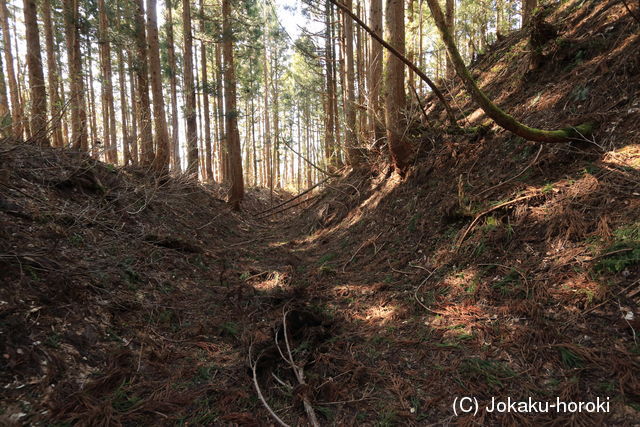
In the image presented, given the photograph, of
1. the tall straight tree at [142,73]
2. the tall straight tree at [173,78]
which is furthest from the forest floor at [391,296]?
the tall straight tree at [173,78]

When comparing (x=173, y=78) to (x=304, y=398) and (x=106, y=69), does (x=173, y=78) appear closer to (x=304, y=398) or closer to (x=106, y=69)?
(x=106, y=69)

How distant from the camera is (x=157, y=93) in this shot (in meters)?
9.03

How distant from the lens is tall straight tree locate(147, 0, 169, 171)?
8383mm

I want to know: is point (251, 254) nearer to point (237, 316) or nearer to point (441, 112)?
point (237, 316)

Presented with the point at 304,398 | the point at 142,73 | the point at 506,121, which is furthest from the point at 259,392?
the point at 142,73

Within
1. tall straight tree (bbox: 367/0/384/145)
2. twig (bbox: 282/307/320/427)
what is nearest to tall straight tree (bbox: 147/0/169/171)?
tall straight tree (bbox: 367/0/384/145)

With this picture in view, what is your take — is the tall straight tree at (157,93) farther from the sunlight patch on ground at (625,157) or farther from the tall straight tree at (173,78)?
the sunlight patch on ground at (625,157)

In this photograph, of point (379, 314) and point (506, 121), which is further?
point (379, 314)

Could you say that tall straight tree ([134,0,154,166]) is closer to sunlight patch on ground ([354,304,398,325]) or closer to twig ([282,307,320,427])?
sunlight patch on ground ([354,304,398,325])

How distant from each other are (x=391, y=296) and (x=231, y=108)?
34.1 feet

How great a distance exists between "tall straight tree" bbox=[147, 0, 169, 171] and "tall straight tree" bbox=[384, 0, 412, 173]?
5949 millimetres

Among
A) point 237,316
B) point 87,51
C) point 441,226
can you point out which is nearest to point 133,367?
point 237,316

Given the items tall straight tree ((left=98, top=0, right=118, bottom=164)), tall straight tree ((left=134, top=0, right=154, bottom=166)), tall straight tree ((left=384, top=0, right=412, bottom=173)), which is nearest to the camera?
tall straight tree ((left=384, top=0, right=412, bottom=173))

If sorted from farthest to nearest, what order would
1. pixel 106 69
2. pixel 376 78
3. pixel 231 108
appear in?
pixel 106 69 → pixel 231 108 → pixel 376 78
